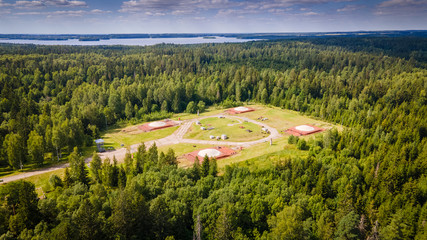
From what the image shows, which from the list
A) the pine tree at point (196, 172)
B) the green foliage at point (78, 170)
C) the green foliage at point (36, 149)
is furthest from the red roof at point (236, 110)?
the green foliage at point (36, 149)

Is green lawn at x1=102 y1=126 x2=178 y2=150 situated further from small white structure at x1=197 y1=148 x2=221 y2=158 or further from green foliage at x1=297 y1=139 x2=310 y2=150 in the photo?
green foliage at x1=297 y1=139 x2=310 y2=150

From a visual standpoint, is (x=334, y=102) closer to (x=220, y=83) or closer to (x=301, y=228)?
(x=220, y=83)

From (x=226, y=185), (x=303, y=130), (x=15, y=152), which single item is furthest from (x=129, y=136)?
(x=303, y=130)

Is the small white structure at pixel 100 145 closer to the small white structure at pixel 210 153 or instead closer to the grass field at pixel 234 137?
the grass field at pixel 234 137

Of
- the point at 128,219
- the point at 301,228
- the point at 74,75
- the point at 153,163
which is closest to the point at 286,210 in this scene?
the point at 301,228

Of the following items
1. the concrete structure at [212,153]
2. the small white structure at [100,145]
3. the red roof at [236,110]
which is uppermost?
the red roof at [236,110]

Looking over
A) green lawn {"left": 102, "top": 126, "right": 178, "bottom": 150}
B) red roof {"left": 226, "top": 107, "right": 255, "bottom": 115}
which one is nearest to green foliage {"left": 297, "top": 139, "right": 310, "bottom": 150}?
green lawn {"left": 102, "top": 126, "right": 178, "bottom": 150}
